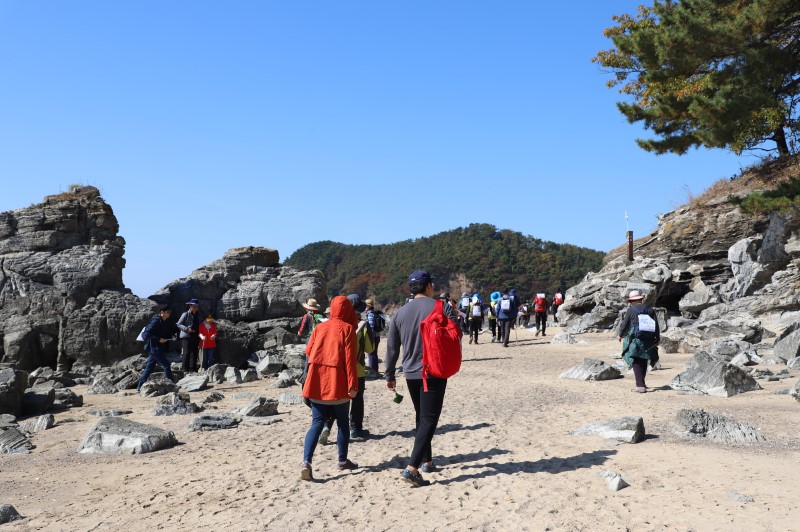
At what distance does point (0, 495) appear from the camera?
6.41 metres

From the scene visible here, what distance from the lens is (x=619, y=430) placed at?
7.43 m

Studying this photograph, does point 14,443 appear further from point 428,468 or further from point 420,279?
point 420,279

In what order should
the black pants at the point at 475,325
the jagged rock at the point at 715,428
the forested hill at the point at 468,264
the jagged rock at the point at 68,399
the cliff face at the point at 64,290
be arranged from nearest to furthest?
1. the jagged rock at the point at 715,428
2. the jagged rock at the point at 68,399
3. the cliff face at the point at 64,290
4. the black pants at the point at 475,325
5. the forested hill at the point at 468,264

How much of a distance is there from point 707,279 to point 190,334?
18.4 meters

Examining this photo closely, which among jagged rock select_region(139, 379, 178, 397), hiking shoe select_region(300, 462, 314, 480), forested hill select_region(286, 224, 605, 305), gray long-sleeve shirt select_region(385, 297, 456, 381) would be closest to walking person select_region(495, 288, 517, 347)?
jagged rock select_region(139, 379, 178, 397)

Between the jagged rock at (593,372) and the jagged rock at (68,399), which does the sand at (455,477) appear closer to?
the jagged rock at (593,372)

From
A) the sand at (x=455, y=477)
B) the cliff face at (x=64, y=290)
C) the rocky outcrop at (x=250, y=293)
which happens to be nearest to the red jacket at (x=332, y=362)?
the sand at (x=455, y=477)

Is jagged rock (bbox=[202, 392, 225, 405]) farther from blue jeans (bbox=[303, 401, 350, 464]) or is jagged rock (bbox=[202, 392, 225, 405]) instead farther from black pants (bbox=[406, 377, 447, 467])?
black pants (bbox=[406, 377, 447, 467])

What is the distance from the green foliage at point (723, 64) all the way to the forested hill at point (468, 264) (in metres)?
44.9

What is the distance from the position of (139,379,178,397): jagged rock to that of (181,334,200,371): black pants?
7.65 feet

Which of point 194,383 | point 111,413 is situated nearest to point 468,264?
point 194,383

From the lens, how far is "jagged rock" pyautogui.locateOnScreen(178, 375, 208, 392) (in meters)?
14.0

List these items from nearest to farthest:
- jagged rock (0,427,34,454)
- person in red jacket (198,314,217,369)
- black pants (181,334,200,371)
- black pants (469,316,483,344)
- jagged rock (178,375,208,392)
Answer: jagged rock (0,427,34,454), jagged rock (178,375,208,392), black pants (181,334,200,371), person in red jacket (198,314,217,369), black pants (469,316,483,344)

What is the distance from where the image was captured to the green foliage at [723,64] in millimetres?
15953
